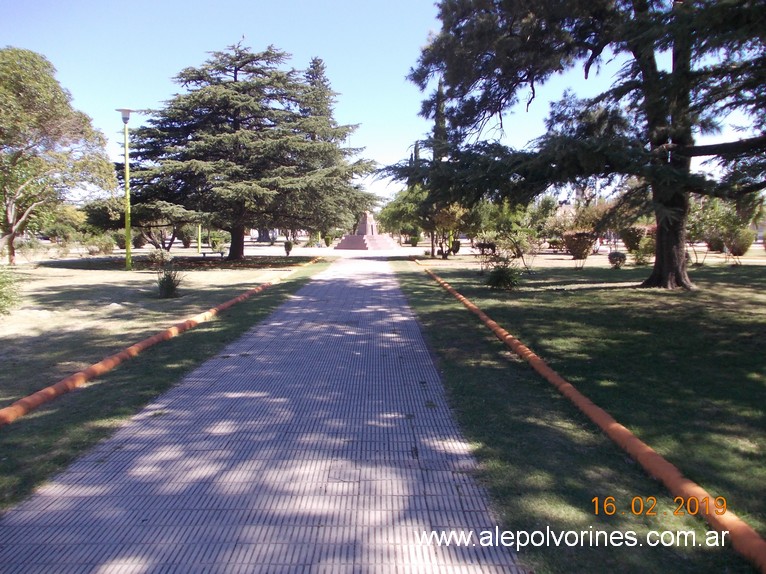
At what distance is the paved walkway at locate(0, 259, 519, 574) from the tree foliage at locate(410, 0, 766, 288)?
137 inches

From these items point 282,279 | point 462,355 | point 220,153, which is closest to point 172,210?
point 220,153

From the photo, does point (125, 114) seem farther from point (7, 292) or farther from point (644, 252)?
point (644, 252)

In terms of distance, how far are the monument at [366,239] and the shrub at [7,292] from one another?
→ 36304 millimetres

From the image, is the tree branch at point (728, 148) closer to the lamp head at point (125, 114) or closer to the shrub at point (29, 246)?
the lamp head at point (125, 114)

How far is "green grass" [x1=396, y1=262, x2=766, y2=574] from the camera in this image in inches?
122

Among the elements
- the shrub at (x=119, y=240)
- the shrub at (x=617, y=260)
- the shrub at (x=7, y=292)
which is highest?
the shrub at (x=119, y=240)

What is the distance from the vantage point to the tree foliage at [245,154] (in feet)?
78.9

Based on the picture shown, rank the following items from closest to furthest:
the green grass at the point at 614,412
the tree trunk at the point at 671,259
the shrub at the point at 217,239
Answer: the green grass at the point at 614,412, the tree trunk at the point at 671,259, the shrub at the point at 217,239

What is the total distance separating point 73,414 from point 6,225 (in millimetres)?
20319

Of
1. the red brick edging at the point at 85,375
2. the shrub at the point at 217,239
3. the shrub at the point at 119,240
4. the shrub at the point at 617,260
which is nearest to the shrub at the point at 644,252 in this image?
the shrub at the point at 617,260

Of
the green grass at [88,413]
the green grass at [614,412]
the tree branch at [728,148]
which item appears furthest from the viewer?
the tree branch at [728,148]

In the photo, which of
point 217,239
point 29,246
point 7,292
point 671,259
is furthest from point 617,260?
point 217,239

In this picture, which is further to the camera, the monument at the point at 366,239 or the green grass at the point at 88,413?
the monument at the point at 366,239

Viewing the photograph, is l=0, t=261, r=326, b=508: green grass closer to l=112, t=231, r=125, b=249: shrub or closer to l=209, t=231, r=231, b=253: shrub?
l=209, t=231, r=231, b=253: shrub
